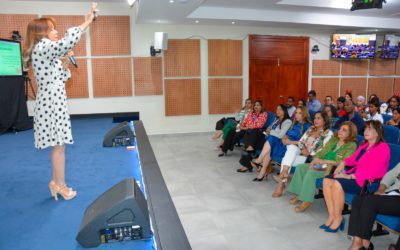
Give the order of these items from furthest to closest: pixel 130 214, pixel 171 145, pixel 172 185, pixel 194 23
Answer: pixel 194 23 → pixel 171 145 → pixel 172 185 → pixel 130 214

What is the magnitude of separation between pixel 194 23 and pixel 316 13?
2.95 m

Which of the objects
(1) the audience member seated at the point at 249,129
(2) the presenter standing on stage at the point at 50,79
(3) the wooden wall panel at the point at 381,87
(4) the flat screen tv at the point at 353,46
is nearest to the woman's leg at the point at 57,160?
(2) the presenter standing on stage at the point at 50,79

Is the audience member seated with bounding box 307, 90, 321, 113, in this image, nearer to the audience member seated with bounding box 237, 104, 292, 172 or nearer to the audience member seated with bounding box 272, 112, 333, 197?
the audience member seated with bounding box 237, 104, 292, 172

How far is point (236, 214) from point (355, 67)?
7430mm

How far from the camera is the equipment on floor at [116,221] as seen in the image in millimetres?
1546

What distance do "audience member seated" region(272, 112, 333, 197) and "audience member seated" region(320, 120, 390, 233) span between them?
791 millimetres

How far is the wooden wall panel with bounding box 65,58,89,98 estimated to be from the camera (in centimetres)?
763

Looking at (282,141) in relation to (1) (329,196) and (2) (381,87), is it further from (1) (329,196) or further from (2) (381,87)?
(2) (381,87)

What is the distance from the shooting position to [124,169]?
272 centimetres

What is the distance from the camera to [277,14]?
760cm

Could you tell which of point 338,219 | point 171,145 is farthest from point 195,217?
point 171,145

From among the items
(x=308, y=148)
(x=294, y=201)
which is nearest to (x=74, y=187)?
(x=294, y=201)

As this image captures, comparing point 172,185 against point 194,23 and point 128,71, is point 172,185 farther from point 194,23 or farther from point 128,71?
point 194,23

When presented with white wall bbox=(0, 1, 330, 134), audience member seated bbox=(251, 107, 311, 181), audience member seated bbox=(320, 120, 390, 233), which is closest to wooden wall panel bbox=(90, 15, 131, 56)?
white wall bbox=(0, 1, 330, 134)
